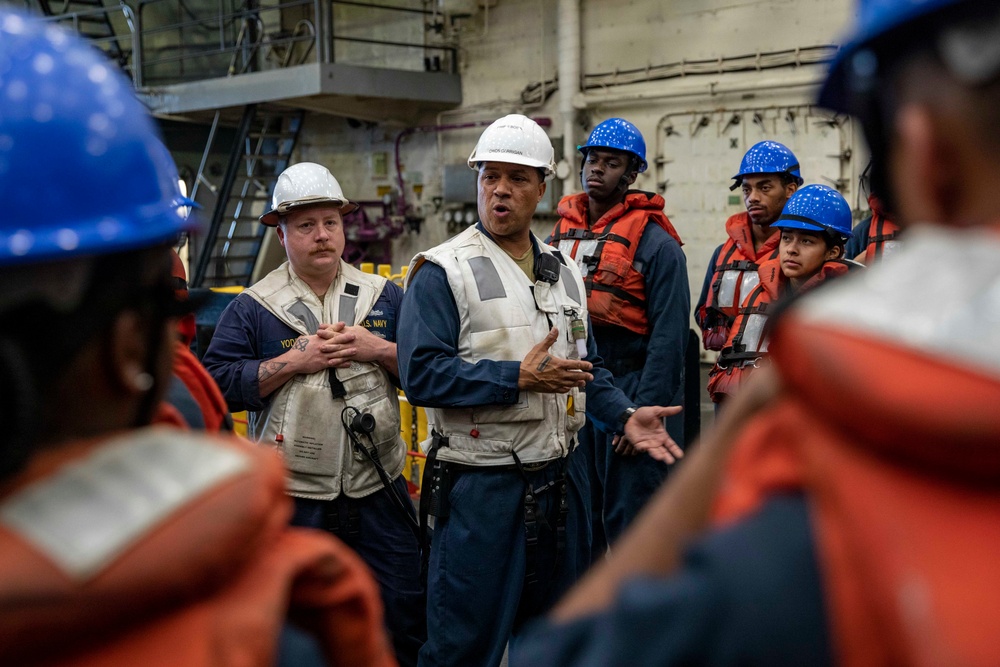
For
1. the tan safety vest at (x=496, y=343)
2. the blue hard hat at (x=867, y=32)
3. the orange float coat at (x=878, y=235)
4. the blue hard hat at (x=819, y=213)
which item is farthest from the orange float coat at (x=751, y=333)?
the blue hard hat at (x=867, y=32)

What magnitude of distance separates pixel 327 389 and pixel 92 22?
46.3 feet

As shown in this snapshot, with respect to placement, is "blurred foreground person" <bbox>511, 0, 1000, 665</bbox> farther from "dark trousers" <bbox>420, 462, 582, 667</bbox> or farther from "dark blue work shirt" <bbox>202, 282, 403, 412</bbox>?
"dark blue work shirt" <bbox>202, 282, 403, 412</bbox>

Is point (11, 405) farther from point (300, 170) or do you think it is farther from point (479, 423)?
point (300, 170)

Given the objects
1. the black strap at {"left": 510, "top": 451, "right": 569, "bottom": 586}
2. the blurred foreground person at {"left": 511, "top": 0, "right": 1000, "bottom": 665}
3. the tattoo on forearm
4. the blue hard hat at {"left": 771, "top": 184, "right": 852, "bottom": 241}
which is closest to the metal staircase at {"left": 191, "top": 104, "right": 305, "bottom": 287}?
the blue hard hat at {"left": 771, "top": 184, "right": 852, "bottom": 241}

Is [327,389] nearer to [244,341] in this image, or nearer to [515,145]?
[244,341]

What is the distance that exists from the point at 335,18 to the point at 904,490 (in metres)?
14.4

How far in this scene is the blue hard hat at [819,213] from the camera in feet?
15.7

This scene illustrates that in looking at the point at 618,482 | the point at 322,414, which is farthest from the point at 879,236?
the point at 322,414

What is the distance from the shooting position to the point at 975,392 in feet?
2.38

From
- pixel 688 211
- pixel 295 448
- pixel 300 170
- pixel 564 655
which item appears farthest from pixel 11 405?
pixel 688 211

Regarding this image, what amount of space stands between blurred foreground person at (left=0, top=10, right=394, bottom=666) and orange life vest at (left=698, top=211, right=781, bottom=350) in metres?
4.98

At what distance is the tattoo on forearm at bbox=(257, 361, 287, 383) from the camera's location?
3.75 metres

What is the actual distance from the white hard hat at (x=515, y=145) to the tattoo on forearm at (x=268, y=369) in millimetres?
Answer: 1150

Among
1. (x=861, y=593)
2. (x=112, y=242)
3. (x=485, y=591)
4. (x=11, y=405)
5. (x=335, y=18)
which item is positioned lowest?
(x=485, y=591)
